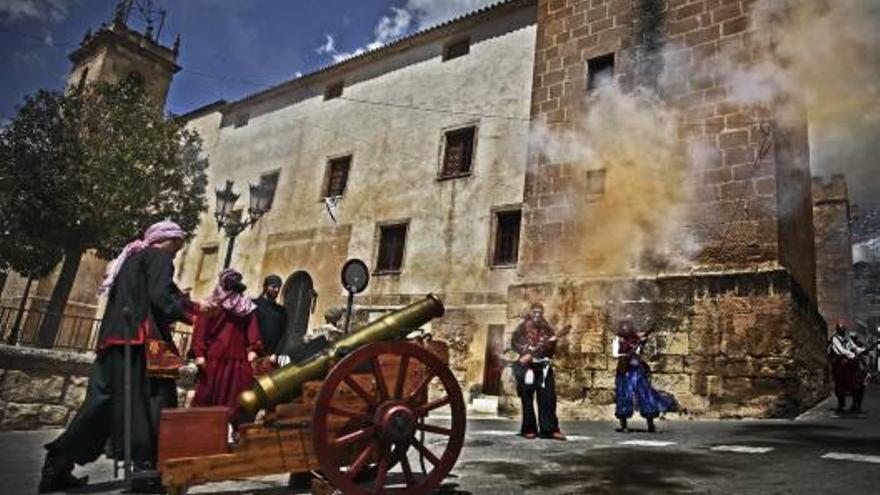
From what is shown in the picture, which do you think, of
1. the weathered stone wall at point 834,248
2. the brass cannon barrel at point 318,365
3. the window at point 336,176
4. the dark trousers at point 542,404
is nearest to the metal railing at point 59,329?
the brass cannon barrel at point 318,365

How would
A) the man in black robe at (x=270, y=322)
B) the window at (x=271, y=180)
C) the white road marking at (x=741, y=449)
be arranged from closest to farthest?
the white road marking at (x=741, y=449) < the man in black robe at (x=270, y=322) < the window at (x=271, y=180)

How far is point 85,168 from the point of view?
1248cm

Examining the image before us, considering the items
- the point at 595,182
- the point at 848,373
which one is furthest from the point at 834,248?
the point at 595,182

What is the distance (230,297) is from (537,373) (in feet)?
10.7

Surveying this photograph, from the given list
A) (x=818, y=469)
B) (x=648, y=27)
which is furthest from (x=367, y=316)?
(x=818, y=469)

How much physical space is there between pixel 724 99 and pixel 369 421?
773 centimetres

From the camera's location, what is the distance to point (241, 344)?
4145 mm

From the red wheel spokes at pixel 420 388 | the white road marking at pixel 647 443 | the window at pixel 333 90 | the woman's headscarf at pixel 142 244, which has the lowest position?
the white road marking at pixel 647 443

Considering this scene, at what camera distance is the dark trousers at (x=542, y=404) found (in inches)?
229

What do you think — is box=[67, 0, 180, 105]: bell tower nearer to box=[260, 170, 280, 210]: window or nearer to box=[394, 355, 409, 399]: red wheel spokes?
box=[260, 170, 280, 210]: window

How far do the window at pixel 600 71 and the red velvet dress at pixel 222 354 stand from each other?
776 centimetres

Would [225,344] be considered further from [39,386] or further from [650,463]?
[650,463]

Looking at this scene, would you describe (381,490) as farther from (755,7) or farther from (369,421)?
(755,7)

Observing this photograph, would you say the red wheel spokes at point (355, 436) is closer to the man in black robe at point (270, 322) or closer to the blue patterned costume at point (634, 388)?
the man in black robe at point (270, 322)
